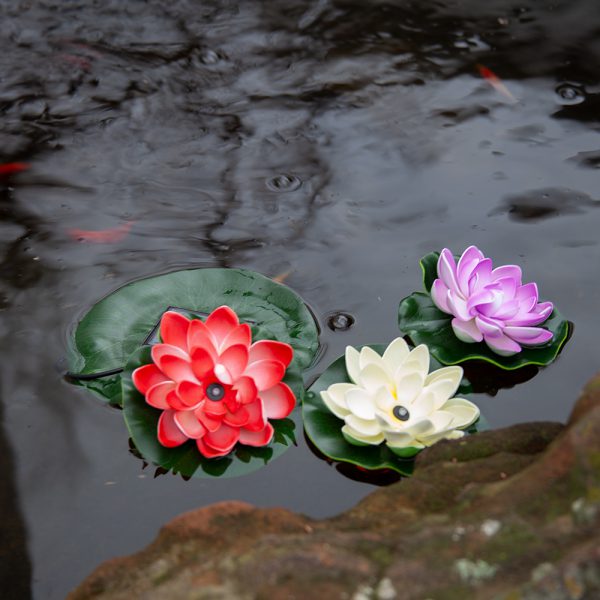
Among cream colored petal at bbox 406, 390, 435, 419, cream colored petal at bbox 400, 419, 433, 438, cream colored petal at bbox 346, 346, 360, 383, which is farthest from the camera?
cream colored petal at bbox 346, 346, 360, 383

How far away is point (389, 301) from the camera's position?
2.55 metres

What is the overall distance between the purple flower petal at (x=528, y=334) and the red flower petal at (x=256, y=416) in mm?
716

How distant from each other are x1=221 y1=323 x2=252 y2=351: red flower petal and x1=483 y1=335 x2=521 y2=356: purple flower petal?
2.21ft

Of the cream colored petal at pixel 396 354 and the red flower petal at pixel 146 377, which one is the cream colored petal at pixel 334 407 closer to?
the cream colored petal at pixel 396 354

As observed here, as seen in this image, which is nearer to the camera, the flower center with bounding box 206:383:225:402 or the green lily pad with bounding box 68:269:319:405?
the flower center with bounding box 206:383:225:402

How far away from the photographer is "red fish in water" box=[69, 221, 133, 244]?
2.80m

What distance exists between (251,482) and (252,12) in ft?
9.00

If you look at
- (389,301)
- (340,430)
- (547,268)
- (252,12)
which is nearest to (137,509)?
(340,430)

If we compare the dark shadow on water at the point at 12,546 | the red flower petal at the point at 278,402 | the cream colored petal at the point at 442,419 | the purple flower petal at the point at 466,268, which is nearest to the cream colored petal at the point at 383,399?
the cream colored petal at the point at 442,419

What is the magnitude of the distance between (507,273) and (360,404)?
620 millimetres

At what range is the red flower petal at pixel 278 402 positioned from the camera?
2.06 meters

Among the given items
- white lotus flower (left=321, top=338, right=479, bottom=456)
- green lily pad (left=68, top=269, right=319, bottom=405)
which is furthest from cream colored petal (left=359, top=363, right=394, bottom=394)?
green lily pad (left=68, top=269, right=319, bottom=405)

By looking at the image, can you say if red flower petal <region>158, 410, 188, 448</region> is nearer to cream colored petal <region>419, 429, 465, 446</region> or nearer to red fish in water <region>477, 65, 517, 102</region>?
cream colored petal <region>419, 429, 465, 446</region>

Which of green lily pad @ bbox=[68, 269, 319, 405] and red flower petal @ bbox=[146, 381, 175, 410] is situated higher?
red flower petal @ bbox=[146, 381, 175, 410]
